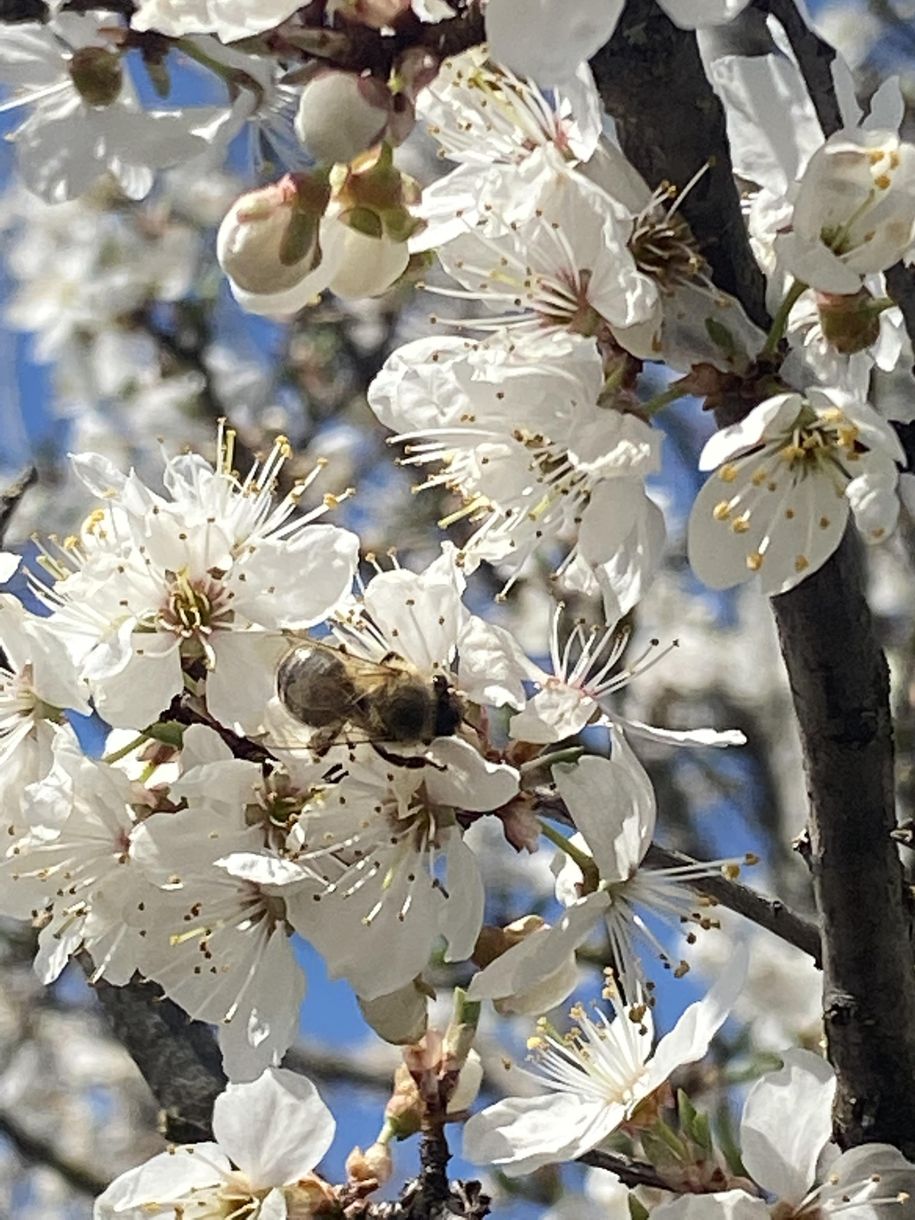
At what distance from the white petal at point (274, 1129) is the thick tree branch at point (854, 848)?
1.68 ft

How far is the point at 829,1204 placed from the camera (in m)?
1.57

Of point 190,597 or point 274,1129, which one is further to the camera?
point 274,1129

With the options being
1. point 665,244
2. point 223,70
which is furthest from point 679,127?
point 223,70

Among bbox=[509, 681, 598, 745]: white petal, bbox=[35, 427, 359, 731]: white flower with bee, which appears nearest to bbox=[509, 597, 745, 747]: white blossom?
bbox=[509, 681, 598, 745]: white petal

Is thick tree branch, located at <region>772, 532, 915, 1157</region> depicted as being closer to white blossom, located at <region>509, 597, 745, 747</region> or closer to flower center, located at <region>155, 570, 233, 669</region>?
white blossom, located at <region>509, 597, 745, 747</region>

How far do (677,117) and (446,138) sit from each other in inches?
14.2

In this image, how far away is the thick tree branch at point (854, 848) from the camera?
1401 mm

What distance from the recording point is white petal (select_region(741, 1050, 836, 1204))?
1562mm

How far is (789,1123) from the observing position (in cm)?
158

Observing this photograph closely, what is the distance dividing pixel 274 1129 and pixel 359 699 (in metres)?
0.52

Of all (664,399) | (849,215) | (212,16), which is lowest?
(664,399)

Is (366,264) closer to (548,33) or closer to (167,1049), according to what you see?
(548,33)

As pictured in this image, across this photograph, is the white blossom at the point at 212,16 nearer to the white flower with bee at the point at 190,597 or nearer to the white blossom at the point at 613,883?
the white flower with bee at the point at 190,597

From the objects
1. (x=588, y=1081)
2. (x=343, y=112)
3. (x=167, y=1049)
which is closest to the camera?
(x=343, y=112)
